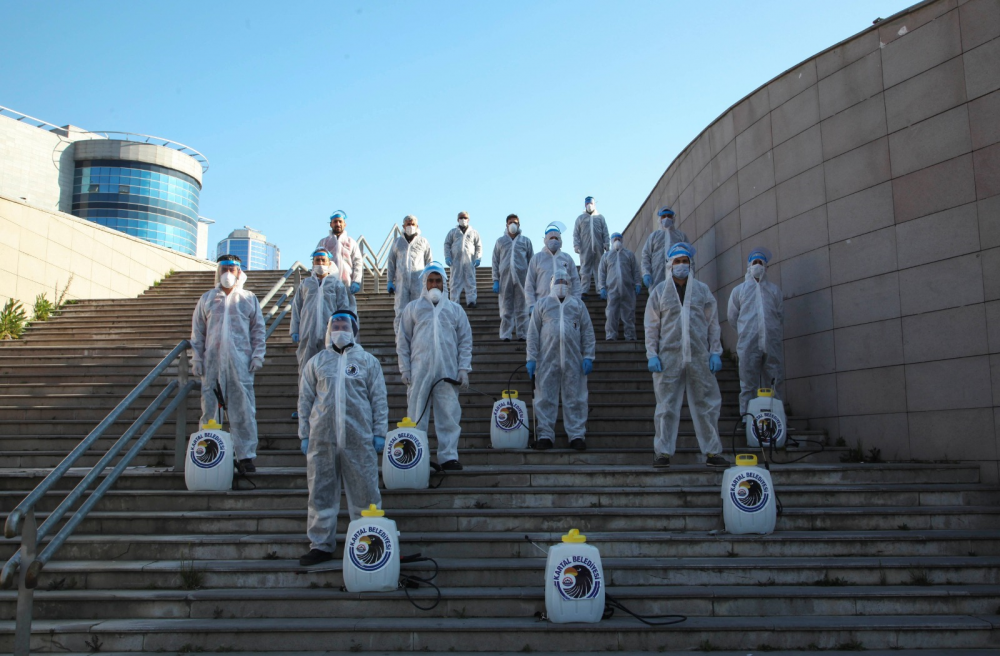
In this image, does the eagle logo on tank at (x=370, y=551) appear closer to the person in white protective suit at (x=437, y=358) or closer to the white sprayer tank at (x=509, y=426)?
the person in white protective suit at (x=437, y=358)

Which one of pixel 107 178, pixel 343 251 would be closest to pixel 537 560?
pixel 343 251

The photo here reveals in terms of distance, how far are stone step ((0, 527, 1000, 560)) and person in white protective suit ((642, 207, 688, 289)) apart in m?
5.70

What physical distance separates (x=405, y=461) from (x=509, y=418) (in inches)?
54.7

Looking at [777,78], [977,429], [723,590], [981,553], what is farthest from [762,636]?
[777,78]

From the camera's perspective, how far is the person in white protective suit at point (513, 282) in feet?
34.6

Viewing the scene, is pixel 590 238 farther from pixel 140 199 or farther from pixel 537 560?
pixel 140 199

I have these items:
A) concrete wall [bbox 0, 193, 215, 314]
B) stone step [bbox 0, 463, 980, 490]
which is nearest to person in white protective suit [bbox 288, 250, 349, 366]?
stone step [bbox 0, 463, 980, 490]

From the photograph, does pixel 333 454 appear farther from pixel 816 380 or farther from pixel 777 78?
pixel 777 78

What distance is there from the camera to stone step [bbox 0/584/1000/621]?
457 centimetres

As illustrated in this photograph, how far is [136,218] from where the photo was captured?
7050 centimetres

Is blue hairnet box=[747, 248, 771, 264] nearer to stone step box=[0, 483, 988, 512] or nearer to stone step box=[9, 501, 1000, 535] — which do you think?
stone step box=[0, 483, 988, 512]

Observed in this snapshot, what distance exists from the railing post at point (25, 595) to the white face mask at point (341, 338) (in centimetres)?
209

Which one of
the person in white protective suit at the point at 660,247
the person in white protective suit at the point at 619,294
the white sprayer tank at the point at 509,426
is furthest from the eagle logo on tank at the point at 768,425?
the person in white protective suit at the point at 660,247

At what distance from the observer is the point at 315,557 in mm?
5008
